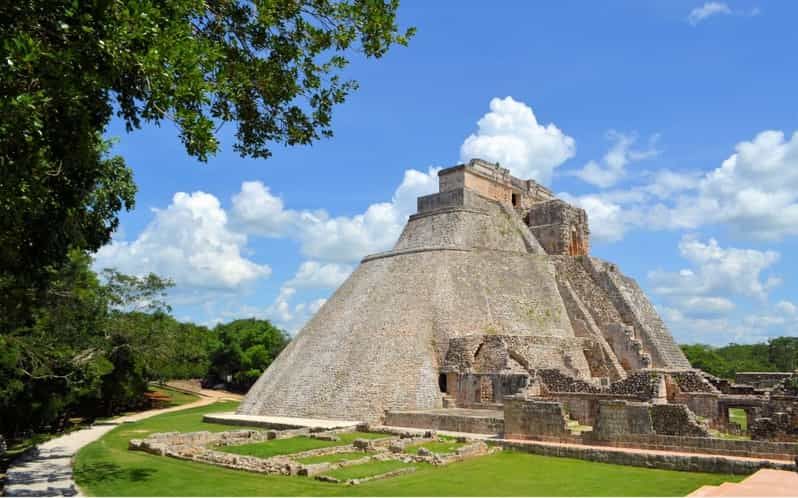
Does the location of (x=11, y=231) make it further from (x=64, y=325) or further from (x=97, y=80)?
(x=64, y=325)

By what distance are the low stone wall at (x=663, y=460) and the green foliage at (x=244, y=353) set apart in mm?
35585

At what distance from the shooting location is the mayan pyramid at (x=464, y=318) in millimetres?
23734

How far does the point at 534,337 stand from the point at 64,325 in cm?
1810

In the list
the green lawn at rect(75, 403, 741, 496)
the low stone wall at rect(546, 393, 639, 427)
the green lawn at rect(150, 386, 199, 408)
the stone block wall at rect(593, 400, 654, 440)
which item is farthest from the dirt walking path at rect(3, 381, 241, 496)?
the low stone wall at rect(546, 393, 639, 427)

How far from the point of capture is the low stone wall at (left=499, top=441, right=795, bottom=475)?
1329cm

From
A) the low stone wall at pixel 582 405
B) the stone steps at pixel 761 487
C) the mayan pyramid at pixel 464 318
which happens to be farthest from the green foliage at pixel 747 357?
the stone steps at pixel 761 487

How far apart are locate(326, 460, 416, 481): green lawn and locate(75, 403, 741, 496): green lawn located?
509 mm

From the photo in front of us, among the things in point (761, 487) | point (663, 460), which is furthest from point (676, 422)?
point (761, 487)

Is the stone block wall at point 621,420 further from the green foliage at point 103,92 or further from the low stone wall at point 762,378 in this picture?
the low stone wall at point 762,378

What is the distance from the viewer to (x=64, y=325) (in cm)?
2353

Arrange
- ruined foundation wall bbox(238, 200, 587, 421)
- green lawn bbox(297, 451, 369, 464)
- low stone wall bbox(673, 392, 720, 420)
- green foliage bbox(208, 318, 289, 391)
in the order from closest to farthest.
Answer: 1. green lawn bbox(297, 451, 369, 464)
2. low stone wall bbox(673, 392, 720, 420)
3. ruined foundation wall bbox(238, 200, 587, 421)
4. green foliage bbox(208, 318, 289, 391)

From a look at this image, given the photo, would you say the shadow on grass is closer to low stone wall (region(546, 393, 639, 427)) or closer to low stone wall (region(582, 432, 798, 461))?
low stone wall (region(582, 432, 798, 461))

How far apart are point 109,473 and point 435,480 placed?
7.36 meters

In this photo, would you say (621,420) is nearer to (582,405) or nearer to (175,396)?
(582,405)
